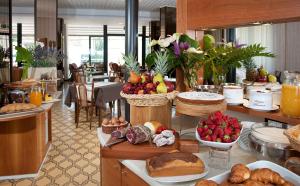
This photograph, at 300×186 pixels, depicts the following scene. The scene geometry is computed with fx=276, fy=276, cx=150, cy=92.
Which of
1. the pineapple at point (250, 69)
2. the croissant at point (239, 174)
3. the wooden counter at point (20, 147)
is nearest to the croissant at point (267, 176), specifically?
the croissant at point (239, 174)

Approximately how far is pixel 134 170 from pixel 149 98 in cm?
49

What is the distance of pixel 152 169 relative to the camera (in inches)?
44.6

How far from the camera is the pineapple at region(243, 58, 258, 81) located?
6.45 ft

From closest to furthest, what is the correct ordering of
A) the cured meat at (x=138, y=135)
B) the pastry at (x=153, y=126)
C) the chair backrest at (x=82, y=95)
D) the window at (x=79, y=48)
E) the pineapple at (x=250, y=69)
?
the cured meat at (x=138, y=135), the pastry at (x=153, y=126), the pineapple at (x=250, y=69), the chair backrest at (x=82, y=95), the window at (x=79, y=48)

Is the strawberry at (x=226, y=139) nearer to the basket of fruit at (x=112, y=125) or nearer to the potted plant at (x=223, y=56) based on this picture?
the basket of fruit at (x=112, y=125)

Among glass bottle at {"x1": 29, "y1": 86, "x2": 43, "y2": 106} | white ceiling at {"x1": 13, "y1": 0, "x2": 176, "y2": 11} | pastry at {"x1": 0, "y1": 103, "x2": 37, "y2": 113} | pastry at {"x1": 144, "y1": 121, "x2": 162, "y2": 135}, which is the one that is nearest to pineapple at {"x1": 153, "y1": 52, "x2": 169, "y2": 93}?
pastry at {"x1": 144, "y1": 121, "x2": 162, "y2": 135}

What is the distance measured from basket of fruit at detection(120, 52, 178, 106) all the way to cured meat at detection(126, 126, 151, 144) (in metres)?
0.22

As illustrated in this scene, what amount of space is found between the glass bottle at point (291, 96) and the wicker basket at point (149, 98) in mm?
604

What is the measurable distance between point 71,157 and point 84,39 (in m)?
14.6

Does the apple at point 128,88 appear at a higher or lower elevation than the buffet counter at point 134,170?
higher

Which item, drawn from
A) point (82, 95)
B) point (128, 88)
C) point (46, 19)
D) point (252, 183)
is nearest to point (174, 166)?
point (252, 183)

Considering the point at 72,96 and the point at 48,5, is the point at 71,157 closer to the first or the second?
the point at 72,96

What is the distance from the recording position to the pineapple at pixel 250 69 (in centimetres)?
196

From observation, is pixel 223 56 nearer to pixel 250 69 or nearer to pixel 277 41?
pixel 250 69
